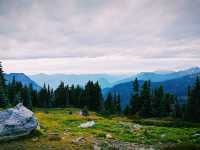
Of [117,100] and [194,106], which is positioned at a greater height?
[194,106]

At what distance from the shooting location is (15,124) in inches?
1292

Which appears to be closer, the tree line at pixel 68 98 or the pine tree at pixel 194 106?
the pine tree at pixel 194 106

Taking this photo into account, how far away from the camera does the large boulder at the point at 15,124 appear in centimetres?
3206

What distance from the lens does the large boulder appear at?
105 ft

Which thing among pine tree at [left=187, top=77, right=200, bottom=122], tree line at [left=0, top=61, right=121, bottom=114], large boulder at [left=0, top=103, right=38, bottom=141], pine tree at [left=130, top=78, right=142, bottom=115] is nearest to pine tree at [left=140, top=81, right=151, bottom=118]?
pine tree at [left=130, top=78, right=142, bottom=115]

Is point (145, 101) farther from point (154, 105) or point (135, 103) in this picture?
point (135, 103)

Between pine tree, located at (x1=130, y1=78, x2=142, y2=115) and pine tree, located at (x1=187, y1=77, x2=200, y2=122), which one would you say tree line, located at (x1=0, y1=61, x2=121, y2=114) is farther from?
pine tree, located at (x1=187, y1=77, x2=200, y2=122)

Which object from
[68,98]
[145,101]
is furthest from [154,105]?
[68,98]

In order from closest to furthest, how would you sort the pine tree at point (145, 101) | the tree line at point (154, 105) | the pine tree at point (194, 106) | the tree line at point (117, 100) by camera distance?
the pine tree at point (194, 106)
the tree line at point (117, 100)
the tree line at point (154, 105)
the pine tree at point (145, 101)

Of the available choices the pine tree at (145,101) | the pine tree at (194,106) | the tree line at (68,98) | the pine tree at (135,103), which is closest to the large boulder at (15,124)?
the pine tree at (194,106)

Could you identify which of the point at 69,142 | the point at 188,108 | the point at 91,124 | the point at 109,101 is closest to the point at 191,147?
the point at 69,142

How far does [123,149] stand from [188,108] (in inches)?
2605

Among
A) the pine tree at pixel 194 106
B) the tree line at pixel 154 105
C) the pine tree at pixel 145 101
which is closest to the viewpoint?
the pine tree at pixel 194 106

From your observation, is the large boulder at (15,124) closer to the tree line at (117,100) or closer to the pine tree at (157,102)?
the tree line at (117,100)
